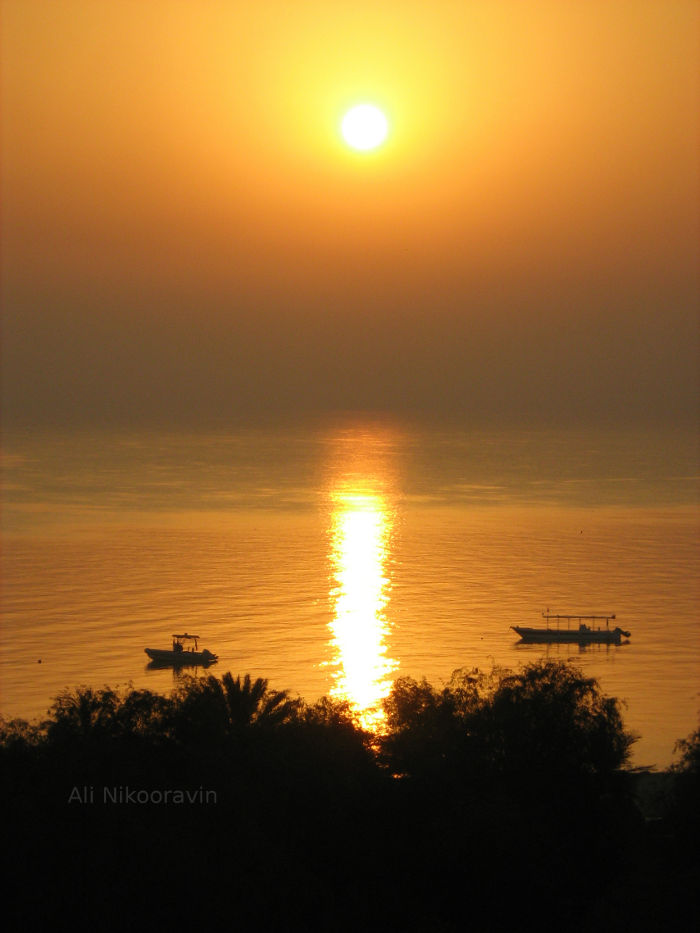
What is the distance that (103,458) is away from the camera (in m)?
146

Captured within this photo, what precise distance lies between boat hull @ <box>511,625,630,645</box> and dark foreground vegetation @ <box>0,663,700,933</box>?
27.6 m

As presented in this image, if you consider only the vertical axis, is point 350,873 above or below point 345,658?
below

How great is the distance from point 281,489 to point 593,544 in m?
42.3

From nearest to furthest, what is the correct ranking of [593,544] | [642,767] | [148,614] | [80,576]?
[642,767]
[148,614]
[80,576]
[593,544]

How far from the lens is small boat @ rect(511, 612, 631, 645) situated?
170 ft

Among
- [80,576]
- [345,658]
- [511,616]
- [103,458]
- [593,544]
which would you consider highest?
[103,458]

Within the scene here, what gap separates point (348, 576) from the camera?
66938mm

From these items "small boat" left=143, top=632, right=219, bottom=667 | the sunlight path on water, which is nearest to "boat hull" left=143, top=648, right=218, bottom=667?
"small boat" left=143, top=632, right=219, bottom=667

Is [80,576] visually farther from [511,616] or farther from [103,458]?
[103,458]

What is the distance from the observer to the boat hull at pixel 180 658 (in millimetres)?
45781

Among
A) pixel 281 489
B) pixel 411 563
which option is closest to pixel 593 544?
pixel 411 563

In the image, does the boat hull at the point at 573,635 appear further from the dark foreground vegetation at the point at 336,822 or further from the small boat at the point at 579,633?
the dark foreground vegetation at the point at 336,822

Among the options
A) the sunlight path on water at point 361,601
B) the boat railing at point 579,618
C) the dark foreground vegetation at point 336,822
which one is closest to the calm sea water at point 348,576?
the sunlight path on water at point 361,601

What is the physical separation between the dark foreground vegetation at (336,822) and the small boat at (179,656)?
71.1 ft
